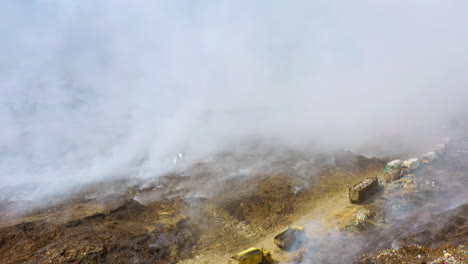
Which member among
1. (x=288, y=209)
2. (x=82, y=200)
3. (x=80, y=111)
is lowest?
(x=288, y=209)

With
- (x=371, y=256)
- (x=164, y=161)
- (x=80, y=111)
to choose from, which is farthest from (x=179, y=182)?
(x=80, y=111)

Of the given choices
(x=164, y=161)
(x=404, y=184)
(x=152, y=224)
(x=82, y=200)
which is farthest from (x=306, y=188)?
(x=82, y=200)

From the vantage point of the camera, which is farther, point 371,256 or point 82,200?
point 82,200

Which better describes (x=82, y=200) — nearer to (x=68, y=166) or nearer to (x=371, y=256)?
(x=68, y=166)

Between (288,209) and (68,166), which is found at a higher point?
(68,166)

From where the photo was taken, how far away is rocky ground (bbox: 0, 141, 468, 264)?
470 inches

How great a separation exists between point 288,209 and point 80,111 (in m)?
29.6

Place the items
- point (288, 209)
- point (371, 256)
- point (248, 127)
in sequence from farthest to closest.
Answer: point (248, 127) → point (288, 209) → point (371, 256)

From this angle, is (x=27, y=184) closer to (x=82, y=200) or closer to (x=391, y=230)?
(x=82, y=200)

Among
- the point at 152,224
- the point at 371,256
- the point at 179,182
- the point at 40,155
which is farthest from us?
the point at 40,155

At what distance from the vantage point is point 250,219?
15.6m

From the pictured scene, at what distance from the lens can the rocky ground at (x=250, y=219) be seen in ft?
39.1

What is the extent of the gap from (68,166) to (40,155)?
14.4 feet

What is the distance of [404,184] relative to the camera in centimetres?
1631
